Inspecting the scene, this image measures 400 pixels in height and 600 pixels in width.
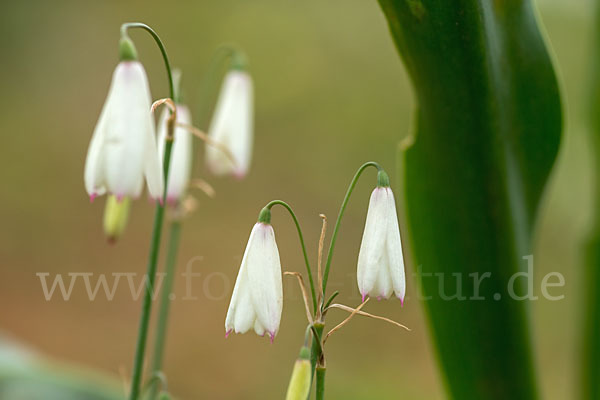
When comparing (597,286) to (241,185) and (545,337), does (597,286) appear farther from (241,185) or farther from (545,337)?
(241,185)

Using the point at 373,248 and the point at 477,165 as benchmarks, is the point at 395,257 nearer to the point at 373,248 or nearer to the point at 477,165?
the point at 373,248

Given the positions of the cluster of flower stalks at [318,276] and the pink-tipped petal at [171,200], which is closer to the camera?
the cluster of flower stalks at [318,276]

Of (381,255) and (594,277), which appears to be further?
(594,277)

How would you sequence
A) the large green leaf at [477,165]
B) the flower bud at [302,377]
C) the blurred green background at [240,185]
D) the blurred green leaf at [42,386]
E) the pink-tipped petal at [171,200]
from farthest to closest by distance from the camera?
the blurred green background at [240,185]
the blurred green leaf at [42,386]
the pink-tipped petal at [171,200]
the large green leaf at [477,165]
the flower bud at [302,377]

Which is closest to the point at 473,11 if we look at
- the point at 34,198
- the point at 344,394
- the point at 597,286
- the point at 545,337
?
the point at 597,286

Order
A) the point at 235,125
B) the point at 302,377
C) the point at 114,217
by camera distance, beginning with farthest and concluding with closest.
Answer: the point at 235,125 < the point at 114,217 < the point at 302,377

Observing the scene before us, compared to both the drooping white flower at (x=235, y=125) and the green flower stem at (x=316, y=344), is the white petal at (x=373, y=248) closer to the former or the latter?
the green flower stem at (x=316, y=344)

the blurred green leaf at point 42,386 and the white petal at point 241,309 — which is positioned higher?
the white petal at point 241,309

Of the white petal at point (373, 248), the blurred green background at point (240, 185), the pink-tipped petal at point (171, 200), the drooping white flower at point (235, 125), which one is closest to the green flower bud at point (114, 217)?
the pink-tipped petal at point (171, 200)

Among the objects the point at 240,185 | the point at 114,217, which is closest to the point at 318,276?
the point at 114,217
